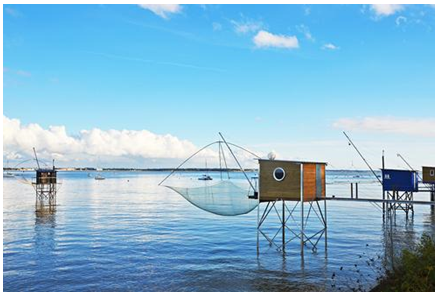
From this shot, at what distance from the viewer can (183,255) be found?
68.4 feet

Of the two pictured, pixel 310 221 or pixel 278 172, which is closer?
pixel 278 172

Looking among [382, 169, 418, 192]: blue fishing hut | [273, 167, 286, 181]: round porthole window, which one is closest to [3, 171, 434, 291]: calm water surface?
[382, 169, 418, 192]: blue fishing hut

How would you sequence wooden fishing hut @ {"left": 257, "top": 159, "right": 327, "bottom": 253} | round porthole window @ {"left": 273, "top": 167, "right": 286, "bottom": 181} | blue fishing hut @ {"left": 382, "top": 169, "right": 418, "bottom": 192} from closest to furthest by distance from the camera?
wooden fishing hut @ {"left": 257, "top": 159, "right": 327, "bottom": 253} < round porthole window @ {"left": 273, "top": 167, "right": 286, "bottom": 181} < blue fishing hut @ {"left": 382, "top": 169, "right": 418, "bottom": 192}

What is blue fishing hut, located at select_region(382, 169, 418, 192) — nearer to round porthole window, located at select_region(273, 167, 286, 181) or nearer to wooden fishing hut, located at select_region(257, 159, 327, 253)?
wooden fishing hut, located at select_region(257, 159, 327, 253)

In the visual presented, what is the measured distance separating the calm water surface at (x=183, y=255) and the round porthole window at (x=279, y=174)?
12.1ft

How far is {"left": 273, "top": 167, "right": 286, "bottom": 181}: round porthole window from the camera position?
20.6 metres

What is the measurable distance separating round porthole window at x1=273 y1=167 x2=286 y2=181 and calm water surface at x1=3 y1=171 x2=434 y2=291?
3692 mm

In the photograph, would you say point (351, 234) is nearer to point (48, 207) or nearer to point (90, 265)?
point (90, 265)

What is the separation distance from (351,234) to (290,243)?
17.4 feet

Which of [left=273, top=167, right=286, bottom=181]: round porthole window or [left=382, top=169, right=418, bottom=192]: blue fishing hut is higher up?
[left=273, top=167, right=286, bottom=181]: round porthole window

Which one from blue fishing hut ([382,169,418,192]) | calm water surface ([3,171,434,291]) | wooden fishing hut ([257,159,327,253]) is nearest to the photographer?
calm water surface ([3,171,434,291])

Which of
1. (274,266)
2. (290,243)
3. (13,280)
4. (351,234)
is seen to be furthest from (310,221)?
(13,280)

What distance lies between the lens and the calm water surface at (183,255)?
53.0 ft

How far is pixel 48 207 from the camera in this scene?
44812 mm
